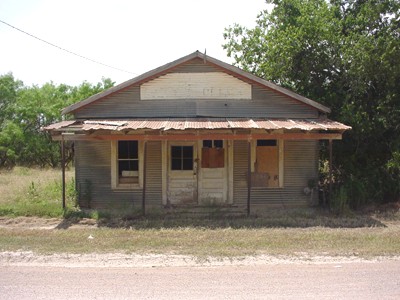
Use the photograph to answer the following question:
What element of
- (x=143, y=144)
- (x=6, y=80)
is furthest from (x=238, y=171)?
(x=6, y=80)

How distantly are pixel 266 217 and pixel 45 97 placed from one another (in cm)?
2218

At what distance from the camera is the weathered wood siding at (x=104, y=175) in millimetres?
12234

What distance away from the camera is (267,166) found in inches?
490

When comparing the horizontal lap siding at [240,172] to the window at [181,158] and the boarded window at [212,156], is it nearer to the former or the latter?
the boarded window at [212,156]

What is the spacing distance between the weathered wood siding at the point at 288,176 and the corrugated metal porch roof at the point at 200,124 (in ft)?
3.17

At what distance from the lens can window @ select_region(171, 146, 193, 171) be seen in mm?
12383

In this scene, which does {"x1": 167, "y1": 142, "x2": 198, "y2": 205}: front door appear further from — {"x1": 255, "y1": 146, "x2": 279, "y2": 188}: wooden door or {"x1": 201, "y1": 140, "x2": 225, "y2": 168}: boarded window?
{"x1": 255, "y1": 146, "x2": 279, "y2": 188}: wooden door

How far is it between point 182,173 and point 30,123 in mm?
18644

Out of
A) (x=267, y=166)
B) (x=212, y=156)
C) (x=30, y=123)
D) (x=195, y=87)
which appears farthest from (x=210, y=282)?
(x=30, y=123)

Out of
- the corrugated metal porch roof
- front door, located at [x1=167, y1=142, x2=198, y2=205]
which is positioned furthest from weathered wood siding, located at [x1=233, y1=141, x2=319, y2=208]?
front door, located at [x1=167, y1=142, x2=198, y2=205]

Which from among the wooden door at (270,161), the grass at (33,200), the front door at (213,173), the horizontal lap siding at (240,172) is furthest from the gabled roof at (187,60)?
the grass at (33,200)

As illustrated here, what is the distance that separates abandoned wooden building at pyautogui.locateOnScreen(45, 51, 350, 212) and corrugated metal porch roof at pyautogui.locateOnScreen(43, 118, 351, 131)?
0.46 m

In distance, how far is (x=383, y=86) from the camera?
1304 centimetres

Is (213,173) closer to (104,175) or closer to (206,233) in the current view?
(104,175)
